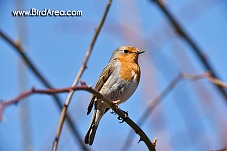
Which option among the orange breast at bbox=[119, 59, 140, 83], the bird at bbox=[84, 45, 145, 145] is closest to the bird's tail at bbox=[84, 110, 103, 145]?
the bird at bbox=[84, 45, 145, 145]

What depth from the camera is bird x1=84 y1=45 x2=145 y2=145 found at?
4.48 m

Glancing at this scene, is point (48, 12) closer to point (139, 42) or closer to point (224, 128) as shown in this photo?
point (139, 42)

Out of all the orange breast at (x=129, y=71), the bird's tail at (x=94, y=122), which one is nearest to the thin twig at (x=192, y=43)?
the orange breast at (x=129, y=71)

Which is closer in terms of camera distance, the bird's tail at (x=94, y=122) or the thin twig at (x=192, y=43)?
the thin twig at (x=192, y=43)

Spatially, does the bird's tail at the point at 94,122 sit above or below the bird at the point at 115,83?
below

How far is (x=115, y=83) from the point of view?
14.9 feet

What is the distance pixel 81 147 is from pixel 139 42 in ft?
6.93

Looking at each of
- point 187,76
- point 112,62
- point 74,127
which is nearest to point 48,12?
point 112,62

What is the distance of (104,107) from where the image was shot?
463 cm

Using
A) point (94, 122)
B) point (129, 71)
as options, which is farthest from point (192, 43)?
point (94, 122)

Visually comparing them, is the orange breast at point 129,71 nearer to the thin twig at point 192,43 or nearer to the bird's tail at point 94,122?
the bird's tail at point 94,122

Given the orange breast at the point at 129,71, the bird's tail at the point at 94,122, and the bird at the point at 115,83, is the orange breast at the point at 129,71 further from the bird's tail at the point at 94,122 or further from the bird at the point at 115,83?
the bird's tail at the point at 94,122

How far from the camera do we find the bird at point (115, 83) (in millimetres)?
4477

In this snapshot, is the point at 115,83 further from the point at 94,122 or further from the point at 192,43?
the point at 192,43
